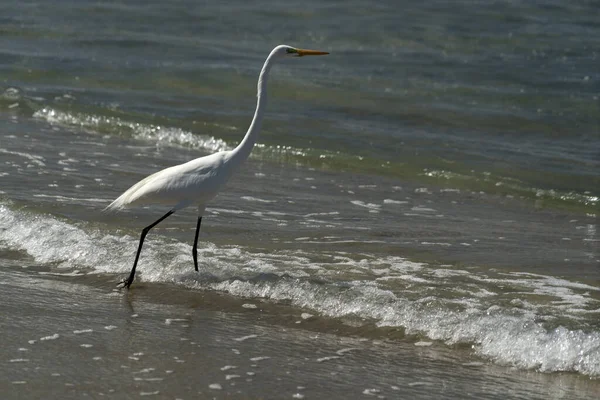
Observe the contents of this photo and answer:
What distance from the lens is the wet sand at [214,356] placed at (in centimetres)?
451

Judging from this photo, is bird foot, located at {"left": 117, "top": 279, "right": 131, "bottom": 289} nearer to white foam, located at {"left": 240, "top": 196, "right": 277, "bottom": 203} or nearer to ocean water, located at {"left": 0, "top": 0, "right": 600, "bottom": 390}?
ocean water, located at {"left": 0, "top": 0, "right": 600, "bottom": 390}

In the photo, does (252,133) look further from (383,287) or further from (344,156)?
(344,156)

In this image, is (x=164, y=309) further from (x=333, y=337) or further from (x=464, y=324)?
(x=464, y=324)

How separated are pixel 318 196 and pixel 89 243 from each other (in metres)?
2.89

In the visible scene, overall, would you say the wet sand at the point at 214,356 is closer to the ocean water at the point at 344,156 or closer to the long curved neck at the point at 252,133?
the ocean water at the point at 344,156

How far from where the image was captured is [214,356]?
16.2ft

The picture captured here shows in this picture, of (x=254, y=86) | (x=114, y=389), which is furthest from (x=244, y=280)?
(x=254, y=86)

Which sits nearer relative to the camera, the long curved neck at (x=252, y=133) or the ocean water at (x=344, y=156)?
the ocean water at (x=344, y=156)

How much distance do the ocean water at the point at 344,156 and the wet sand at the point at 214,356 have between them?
23 centimetres

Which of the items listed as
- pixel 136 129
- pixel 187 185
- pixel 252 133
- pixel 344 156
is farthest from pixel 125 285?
pixel 136 129

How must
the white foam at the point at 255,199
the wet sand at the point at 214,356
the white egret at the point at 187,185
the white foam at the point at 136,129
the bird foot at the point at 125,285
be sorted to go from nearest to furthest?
1. the wet sand at the point at 214,356
2. the bird foot at the point at 125,285
3. the white egret at the point at 187,185
4. the white foam at the point at 255,199
5. the white foam at the point at 136,129

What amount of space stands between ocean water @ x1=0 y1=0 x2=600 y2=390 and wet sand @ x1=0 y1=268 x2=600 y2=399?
234 millimetres

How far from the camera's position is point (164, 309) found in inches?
227

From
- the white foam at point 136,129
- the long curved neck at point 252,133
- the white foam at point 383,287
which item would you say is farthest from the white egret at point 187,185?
the white foam at point 136,129
